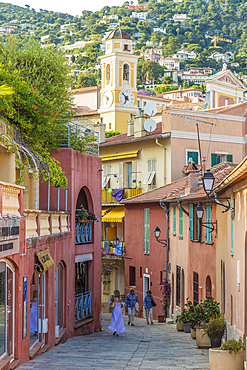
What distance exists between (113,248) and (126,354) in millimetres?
19924

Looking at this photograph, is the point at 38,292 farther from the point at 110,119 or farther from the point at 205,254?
the point at 110,119

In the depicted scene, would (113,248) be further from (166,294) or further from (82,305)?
(82,305)

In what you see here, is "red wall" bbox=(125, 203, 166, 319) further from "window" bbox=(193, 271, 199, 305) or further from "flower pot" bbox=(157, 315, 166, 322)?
"window" bbox=(193, 271, 199, 305)

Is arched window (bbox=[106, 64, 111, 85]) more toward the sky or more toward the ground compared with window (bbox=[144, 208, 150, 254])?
more toward the sky

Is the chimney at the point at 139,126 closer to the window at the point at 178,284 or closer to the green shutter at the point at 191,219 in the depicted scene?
the window at the point at 178,284

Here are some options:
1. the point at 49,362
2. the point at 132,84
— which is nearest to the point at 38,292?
the point at 49,362

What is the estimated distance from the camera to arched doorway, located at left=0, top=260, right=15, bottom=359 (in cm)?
1140

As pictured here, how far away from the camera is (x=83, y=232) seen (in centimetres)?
2214

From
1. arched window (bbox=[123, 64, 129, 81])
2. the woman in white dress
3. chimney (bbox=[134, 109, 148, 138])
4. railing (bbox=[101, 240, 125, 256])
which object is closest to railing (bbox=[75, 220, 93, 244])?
the woman in white dress

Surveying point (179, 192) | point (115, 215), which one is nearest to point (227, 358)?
point (179, 192)

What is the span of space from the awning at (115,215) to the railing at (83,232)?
12195 millimetres

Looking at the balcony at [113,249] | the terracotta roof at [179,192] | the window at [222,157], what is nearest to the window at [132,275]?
the balcony at [113,249]

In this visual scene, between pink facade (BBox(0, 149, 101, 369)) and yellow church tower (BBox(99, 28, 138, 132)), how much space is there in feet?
182

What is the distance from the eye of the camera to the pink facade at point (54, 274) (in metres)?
12.2
